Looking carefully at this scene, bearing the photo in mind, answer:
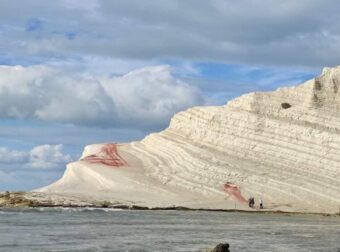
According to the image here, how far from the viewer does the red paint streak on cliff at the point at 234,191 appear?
61.0 metres

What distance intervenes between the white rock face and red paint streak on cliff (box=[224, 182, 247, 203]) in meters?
0.09

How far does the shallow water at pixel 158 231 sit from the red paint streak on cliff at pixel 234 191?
6.29 m

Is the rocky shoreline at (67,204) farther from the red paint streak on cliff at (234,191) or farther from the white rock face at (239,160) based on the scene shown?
the red paint streak on cliff at (234,191)

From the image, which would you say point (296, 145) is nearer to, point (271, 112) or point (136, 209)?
point (271, 112)

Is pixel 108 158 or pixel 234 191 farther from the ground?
pixel 108 158

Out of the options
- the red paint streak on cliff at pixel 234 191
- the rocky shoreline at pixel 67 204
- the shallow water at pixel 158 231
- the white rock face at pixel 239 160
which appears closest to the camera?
the shallow water at pixel 158 231

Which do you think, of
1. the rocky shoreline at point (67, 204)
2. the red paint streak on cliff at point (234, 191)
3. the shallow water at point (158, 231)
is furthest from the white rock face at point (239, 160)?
the shallow water at point (158, 231)

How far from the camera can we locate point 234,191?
2430 inches

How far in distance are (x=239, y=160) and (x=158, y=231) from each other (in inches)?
1096

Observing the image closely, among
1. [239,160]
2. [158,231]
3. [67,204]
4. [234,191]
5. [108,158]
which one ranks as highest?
[108,158]

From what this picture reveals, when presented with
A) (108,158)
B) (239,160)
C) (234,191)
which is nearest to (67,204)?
(108,158)

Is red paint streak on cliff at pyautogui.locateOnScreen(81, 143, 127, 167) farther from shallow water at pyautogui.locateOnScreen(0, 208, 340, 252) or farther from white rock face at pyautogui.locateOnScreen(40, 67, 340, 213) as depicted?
shallow water at pyautogui.locateOnScreen(0, 208, 340, 252)

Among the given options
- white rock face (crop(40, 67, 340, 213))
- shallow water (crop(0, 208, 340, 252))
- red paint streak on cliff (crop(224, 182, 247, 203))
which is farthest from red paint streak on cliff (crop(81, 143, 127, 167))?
shallow water (crop(0, 208, 340, 252))

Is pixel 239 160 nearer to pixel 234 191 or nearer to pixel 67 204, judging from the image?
pixel 234 191
